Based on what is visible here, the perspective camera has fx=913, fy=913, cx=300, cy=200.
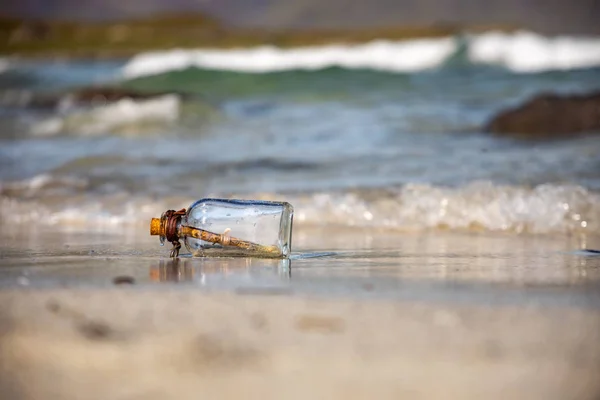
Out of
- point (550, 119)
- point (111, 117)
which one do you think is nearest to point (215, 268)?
point (550, 119)

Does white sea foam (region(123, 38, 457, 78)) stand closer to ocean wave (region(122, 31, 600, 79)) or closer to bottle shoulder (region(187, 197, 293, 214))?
ocean wave (region(122, 31, 600, 79))

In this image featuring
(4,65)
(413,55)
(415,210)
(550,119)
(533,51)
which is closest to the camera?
(415,210)

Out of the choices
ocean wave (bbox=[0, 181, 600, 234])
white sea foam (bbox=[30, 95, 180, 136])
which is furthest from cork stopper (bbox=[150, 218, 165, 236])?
white sea foam (bbox=[30, 95, 180, 136])

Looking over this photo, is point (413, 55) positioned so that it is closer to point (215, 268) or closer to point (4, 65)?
point (4, 65)

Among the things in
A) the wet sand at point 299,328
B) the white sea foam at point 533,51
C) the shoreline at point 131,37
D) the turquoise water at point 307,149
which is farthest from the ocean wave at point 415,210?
the shoreline at point 131,37

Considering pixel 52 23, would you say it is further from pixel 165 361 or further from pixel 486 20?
pixel 165 361

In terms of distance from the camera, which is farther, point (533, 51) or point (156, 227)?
point (533, 51)

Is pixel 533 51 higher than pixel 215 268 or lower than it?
higher
